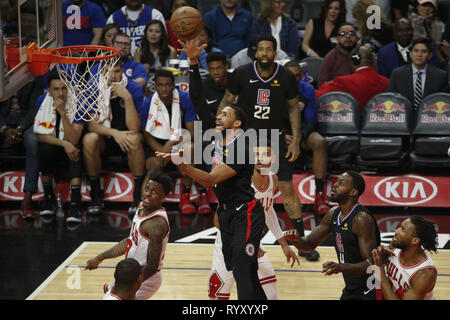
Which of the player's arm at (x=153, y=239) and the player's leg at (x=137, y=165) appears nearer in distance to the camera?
the player's arm at (x=153, y=239)

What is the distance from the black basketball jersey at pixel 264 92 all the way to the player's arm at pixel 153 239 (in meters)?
2.14

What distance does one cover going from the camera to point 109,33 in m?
8.68

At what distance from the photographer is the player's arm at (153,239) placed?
4828mm

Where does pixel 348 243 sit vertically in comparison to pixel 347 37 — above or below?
below

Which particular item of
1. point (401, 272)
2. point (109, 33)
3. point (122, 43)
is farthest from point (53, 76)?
point (401, 272)

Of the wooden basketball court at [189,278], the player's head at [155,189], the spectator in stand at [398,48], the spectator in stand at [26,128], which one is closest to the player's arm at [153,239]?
the player's head at [155,189]

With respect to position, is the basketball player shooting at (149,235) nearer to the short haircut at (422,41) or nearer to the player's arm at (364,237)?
the player's arm at (364,237)

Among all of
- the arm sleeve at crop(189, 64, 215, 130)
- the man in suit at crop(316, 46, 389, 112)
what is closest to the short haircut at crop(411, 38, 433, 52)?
the man in suit at crop(316, 46, 389, 112)

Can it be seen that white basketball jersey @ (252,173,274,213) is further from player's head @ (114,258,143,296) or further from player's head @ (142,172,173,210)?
player's head @ (114,258,143,296)

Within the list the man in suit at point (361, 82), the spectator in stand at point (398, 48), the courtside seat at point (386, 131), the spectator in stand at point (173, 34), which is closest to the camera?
the courtside seat at point (386, 131)

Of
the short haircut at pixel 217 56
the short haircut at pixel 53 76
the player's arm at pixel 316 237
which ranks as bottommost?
the player's arm at pixel 316 237

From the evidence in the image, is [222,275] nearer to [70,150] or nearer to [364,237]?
[364,237]

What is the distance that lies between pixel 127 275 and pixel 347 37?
5363 millimetres

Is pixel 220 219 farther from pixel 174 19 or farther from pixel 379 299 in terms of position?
pixel 174 19
